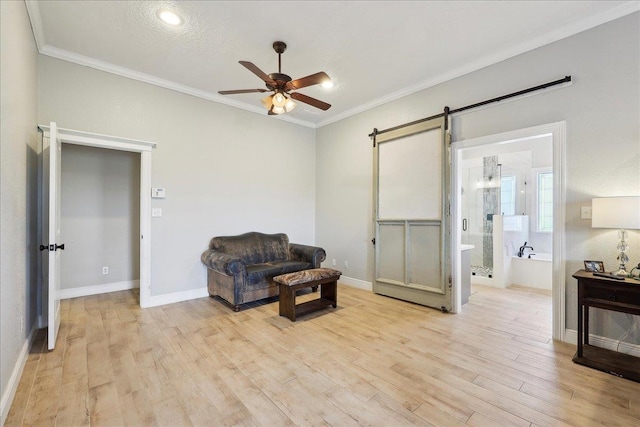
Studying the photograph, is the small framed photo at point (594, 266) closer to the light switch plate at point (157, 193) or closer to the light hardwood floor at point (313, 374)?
the light hardwood floor at point (313, 374)

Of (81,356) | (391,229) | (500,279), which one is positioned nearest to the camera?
(81,356)

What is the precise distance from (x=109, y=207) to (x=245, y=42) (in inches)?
141

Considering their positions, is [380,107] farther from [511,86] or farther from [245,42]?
[245,42]

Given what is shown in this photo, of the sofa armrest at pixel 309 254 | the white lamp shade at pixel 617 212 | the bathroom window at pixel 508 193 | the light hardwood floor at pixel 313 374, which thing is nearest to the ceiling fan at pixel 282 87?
the sofa armrest at pixel 309 254

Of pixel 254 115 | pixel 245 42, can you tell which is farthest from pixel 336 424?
pixel 254 115

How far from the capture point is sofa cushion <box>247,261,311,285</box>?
379 centimetres

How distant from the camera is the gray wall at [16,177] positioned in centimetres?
180

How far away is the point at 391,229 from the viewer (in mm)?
4332

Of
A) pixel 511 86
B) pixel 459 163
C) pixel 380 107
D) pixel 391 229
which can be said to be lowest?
pixel 391 229

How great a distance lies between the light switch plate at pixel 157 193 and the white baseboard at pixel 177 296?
1361 mm

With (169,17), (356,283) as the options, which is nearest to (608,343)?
(356,283)

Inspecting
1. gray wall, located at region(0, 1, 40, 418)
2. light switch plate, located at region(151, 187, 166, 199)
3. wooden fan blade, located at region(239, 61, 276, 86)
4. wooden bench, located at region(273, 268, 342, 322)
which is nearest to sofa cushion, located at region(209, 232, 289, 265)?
light switch plate, located at region(151, 187, 166, 199)

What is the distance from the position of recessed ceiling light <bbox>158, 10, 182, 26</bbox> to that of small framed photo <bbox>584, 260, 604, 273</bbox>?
441 centimetres

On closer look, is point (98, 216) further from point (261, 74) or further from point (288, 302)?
point (261, 74)
